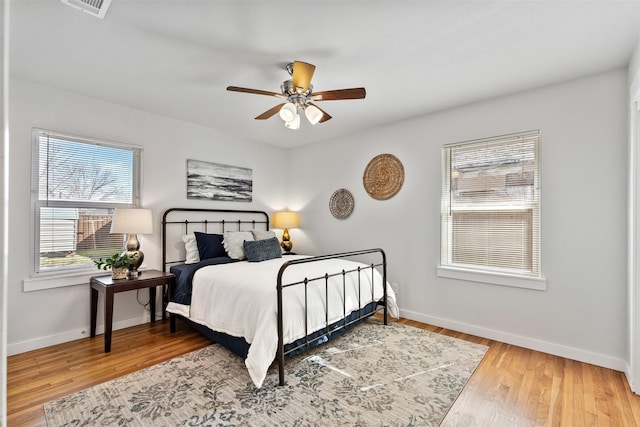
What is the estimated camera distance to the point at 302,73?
2.10 meters

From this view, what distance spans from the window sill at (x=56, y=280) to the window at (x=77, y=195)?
7cm

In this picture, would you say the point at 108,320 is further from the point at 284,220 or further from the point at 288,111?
the point at 284,220

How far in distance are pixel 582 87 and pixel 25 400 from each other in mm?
4921

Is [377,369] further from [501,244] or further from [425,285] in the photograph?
[501,244]

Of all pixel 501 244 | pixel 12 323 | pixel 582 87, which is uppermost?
pixel 582 87

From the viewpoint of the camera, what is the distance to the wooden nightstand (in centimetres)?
272

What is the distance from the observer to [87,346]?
2.85 meters

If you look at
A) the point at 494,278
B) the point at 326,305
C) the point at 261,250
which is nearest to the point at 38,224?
the point at 261,250

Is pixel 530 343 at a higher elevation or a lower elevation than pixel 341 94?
lower

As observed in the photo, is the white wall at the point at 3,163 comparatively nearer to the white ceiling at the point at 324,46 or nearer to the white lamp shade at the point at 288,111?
the white ceiling at the point at 324,46

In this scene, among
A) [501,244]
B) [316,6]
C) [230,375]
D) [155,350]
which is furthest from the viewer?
[501,244]

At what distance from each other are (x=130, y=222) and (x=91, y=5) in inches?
75.4

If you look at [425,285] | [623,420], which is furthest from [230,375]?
[623,420]

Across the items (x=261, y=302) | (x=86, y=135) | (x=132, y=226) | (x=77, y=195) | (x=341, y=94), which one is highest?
(x=341, y=94)
